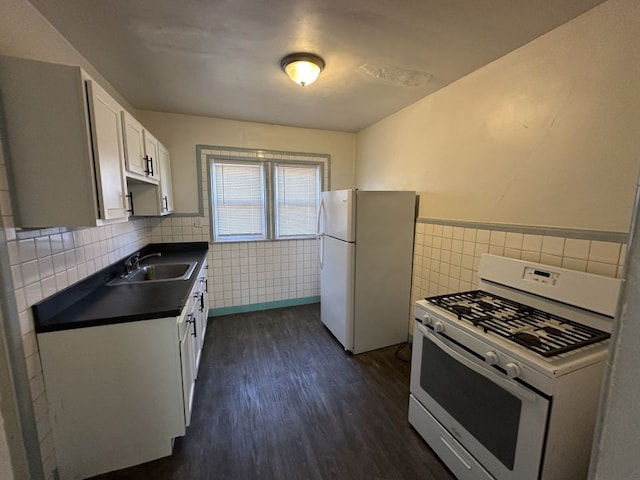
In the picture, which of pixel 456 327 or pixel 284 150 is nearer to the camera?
pixel 456 327

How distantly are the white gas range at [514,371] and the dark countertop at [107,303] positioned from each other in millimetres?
1549

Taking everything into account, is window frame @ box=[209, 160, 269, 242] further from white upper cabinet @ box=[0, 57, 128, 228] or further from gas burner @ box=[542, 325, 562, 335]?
gas burner @ box=[542, 325, 562, 335]

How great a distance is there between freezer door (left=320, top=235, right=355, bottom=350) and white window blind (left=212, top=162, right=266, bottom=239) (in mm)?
1057

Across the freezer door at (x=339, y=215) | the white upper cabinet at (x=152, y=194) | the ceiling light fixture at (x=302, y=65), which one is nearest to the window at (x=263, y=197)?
the white upper cabinet at (x=152, y=194)

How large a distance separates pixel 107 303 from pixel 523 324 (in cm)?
231

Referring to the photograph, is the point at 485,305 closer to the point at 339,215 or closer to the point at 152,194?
the point at 339,215

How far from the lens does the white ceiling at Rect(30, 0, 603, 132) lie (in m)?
1.37

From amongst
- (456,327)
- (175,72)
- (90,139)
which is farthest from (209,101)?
(456,327)

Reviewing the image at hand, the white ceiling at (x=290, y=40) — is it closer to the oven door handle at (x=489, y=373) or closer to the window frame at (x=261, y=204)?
the window frame at (x=261, y=204)

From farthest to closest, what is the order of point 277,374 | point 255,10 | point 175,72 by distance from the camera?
point 277,374 → point 175,72 → point 255,10

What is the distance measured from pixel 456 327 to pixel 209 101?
112 inches

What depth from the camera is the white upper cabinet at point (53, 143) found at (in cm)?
113

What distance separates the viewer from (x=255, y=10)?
4.55ft

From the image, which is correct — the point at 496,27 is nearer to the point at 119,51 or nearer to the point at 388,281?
the point at 388,281
